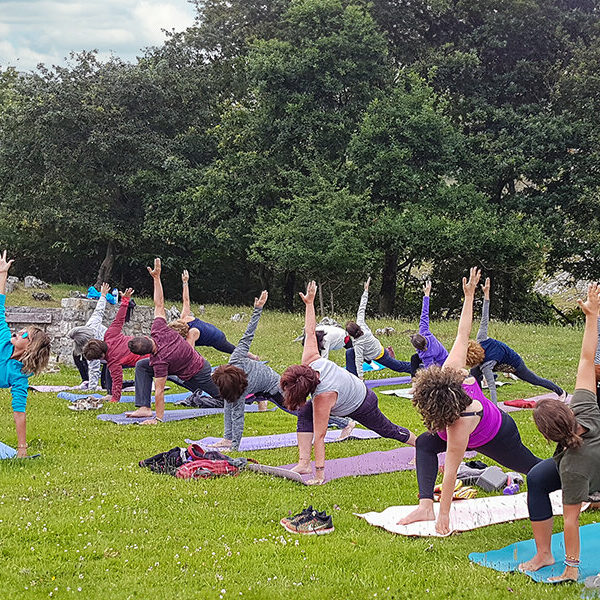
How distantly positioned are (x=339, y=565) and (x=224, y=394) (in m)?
3.73

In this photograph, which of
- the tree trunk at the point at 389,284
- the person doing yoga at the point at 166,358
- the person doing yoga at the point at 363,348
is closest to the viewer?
the person doing yoga at the point at 166,358

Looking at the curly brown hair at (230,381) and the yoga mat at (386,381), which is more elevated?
the curly brown hair at (230,381)

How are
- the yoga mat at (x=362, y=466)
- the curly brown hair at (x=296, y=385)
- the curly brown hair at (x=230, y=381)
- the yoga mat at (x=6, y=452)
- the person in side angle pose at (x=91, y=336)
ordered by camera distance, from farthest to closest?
1. the person in side angle pose at (x=91, y=336)
2. the curly brown hair at (x=230, y=381)
3. the yoga mat at (x=6, y=452)
4. the yoga mat at (x=362, y=466)
5. the curly brown hair at (x=296, y=385)

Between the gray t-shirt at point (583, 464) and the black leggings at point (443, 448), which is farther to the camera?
the black leggings at point (443, 448)

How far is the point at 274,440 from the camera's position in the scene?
33.9 feet

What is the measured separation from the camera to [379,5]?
30859mm

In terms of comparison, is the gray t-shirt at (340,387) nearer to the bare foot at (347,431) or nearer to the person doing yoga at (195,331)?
the bare foot at (347,431)

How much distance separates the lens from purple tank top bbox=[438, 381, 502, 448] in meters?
6.18

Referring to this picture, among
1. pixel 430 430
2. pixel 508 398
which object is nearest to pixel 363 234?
pixel 508 398

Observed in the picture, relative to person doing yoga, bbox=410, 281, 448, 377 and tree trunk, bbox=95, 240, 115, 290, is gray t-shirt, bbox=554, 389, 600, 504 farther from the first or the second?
tree trunk, bbox=95, 240, 115, 290

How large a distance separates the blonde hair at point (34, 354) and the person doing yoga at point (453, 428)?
449 cm

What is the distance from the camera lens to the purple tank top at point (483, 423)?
20.3 ft

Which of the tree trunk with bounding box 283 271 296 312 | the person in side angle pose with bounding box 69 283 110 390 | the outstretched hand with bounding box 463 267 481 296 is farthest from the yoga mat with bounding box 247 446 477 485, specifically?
the tree trunk with bounding box 283 271 296 312

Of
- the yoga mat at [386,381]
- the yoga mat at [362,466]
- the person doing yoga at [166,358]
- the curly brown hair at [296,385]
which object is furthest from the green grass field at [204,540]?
the yoga mat at [386,381]
